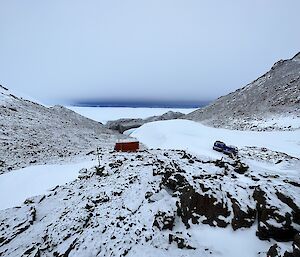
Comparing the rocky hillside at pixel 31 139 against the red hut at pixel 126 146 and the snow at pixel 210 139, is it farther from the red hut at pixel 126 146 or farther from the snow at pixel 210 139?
the snow at pixel 210 139

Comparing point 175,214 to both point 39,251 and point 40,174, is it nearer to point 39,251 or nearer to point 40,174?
point 39,251

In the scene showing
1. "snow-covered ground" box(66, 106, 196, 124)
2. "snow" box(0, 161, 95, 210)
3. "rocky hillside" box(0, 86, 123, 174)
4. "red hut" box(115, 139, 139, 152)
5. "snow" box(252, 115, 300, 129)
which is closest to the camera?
"snow" box(0, 161, 95, 210)

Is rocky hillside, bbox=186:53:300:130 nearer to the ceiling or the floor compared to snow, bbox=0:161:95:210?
nearer to the ceiling

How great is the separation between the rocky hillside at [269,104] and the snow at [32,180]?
32388 mm

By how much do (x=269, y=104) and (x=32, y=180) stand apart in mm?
52436

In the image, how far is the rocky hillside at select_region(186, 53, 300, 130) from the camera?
143 feet

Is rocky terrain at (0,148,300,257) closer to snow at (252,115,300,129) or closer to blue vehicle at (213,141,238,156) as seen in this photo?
blue vehicle at (213,141,238,156)

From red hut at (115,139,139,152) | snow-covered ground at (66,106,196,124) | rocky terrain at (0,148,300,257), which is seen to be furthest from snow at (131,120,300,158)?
snow-covered ground at (66,106,196,124)

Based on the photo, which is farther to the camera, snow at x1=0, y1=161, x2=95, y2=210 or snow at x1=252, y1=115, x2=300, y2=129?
snow at x1=252, y1=115, x2=300, y2=129

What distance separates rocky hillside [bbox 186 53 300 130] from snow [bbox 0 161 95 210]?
32.4m

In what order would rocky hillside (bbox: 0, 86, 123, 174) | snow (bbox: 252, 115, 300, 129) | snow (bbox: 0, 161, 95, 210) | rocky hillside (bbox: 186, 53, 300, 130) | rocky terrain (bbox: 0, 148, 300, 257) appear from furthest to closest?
rocky hillside (bbox: 186, 53, 300, 130), snow (bbox: 252, 115, 300, 129), rocky hillside (bbox: 0, 86, 123, 174), snow (bbox: 0, 161, 95, 210), rocky terrain (bbox: 0, 148, 300, 257)

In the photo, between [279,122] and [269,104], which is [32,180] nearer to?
[279,122]

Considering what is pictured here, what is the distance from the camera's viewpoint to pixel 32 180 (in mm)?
21109

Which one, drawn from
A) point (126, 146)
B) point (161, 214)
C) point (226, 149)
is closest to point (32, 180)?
point (126, 146)
